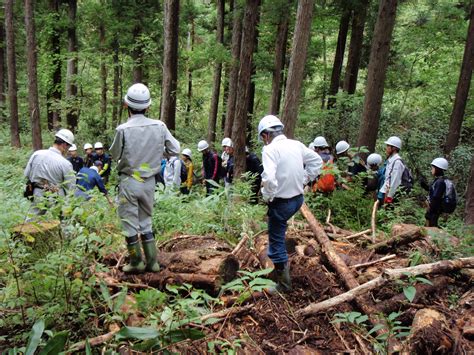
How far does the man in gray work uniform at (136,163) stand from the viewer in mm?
4164

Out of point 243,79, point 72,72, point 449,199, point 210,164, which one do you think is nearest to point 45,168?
point 210,164

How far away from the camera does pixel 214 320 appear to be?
338 cm

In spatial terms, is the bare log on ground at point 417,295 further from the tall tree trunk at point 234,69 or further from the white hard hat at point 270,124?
the tall tree trunk at point 234,69

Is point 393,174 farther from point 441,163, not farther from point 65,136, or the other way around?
point 65,136

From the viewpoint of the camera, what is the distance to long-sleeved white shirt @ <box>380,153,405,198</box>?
7.69m

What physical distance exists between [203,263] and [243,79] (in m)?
6.85

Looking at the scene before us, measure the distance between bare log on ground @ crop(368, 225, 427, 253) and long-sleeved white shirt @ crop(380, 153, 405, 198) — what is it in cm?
220

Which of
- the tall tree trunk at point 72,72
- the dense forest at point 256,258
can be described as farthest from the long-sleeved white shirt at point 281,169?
the tall tree trunk at point 72,72

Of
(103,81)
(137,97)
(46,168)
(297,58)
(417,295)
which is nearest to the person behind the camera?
(417,295)

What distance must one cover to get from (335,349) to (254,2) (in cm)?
889

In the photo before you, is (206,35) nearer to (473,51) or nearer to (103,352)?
(473,51)

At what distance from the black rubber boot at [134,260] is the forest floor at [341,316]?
99 millimetres

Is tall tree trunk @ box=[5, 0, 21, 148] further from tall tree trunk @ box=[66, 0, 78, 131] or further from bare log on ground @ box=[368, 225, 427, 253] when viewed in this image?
bare log on ground @ box=[368, 225, 427, 253]

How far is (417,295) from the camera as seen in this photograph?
4.04 metres
